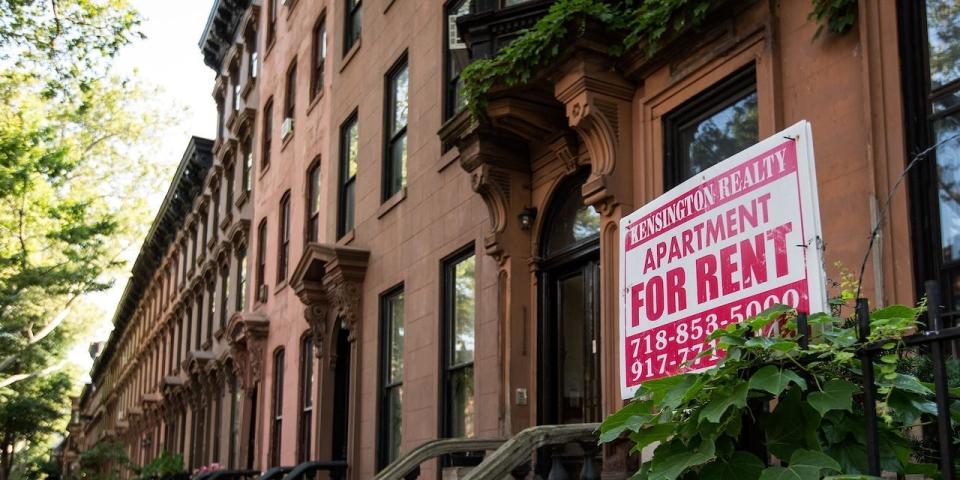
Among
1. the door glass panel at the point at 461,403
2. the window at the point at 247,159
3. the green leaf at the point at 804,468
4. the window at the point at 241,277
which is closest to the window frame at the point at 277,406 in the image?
the window at the point at 241,277

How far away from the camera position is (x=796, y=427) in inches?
117

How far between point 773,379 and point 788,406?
0.58 ft

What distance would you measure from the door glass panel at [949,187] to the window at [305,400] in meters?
13.1

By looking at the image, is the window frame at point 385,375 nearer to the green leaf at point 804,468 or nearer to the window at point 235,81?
the green leaf at point 804,468

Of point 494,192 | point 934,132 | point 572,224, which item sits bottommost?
point 934,132

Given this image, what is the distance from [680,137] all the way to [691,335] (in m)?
4.45

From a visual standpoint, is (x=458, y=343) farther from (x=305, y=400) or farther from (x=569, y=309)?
(x=305, y=400)

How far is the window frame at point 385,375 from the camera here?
13.3 meters

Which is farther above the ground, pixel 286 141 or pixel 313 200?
pixel 286 141

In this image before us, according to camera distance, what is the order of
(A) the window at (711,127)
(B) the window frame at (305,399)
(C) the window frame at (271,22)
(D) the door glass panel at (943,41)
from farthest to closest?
(C) the window frame at (271,22) < (B) the window frame at (305,399) < (A) the window at (711,127) < (D) the door glass panel at (943,41)

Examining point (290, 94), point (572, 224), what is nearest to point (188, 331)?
point (290, 94)

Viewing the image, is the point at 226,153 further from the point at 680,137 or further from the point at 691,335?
the point at 691,335

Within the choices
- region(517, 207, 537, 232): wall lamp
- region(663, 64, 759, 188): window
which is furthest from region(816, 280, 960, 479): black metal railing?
region(517, 207, 537, 232): wall lamp

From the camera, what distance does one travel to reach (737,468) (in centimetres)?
299
